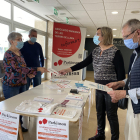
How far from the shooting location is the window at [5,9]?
420cm

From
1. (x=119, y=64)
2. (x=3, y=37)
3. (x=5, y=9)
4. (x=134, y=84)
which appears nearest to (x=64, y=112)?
(x=134, y=84)

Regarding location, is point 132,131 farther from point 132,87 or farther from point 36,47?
point 36,47

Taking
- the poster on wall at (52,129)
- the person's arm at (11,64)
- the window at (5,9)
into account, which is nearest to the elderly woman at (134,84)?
the poster on wall at (52,129)

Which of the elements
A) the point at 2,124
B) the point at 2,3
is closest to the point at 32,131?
the point at 2,124

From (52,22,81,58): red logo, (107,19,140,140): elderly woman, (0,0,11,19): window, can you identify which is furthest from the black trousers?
(0,0,11,19): window

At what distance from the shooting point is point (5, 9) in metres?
4.36

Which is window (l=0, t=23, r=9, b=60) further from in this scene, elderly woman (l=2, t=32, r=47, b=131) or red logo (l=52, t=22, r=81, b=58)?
elderly woman (l=2, t=32, r=47, b=131)

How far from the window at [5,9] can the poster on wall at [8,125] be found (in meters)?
3.84

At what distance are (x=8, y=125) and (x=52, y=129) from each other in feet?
1.52

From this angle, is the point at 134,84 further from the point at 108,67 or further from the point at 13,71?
the point at 13,71

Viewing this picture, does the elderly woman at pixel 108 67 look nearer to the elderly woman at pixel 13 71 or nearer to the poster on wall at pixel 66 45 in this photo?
the elderly woman at pixel 13 71

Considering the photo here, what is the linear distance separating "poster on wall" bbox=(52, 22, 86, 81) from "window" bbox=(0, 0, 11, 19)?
1.80 m

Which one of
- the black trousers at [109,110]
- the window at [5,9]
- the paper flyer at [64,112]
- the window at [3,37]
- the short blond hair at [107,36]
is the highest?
the window at [5,9]

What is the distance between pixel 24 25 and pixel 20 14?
1.33 ft
